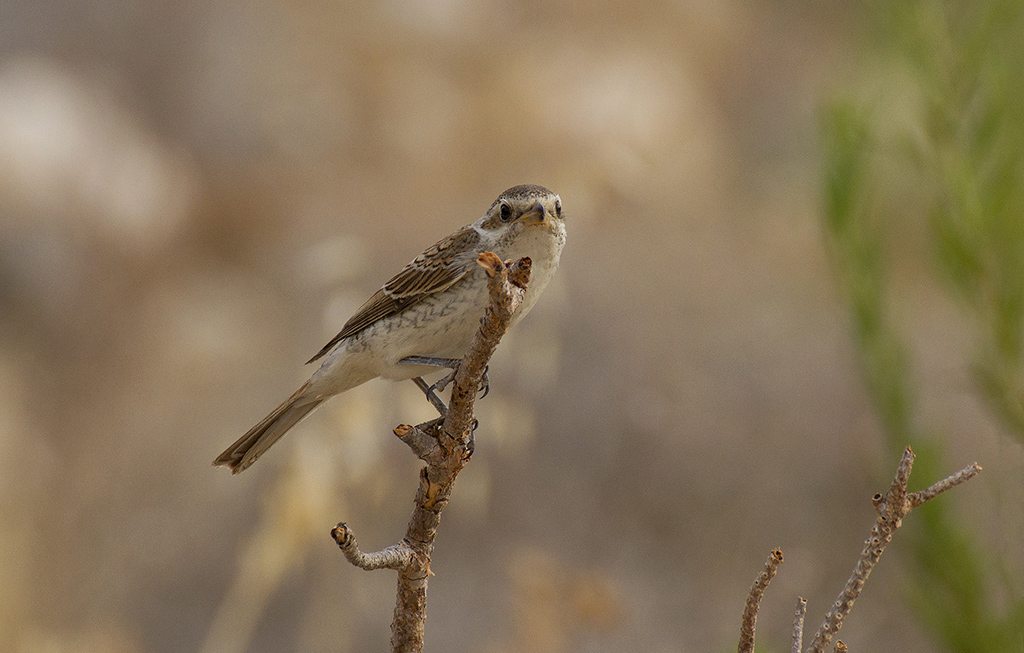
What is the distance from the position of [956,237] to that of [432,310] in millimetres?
1965

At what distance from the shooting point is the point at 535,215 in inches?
115

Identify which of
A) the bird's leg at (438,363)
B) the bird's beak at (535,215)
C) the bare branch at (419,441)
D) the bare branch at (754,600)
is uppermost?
the bird's beak at (535,215)

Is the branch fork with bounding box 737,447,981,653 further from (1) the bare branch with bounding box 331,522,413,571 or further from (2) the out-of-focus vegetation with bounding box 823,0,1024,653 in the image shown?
(2) the out-of-focus vegetation with bounding box 823,0,1024,653

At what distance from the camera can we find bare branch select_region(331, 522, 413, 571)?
2002 mm

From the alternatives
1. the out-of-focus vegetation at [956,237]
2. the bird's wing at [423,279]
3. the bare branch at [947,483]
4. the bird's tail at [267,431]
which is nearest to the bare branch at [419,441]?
the bird's wing at [423,279]

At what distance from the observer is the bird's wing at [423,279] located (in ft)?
10.7

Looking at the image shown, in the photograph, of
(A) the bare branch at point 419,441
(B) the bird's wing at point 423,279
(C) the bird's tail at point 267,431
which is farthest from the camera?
(C) the bird's tail at point 267,431

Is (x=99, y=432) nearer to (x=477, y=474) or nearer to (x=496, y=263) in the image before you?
(x=477, y=474)

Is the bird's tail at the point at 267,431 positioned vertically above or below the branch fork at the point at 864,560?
above

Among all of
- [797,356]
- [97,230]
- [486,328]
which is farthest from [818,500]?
[97,230]

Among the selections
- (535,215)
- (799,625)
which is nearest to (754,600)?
(799,625)

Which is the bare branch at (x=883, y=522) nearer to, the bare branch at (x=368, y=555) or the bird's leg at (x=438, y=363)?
the bare branch at (x=368, y=555)

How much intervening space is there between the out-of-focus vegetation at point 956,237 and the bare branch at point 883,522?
152 cm

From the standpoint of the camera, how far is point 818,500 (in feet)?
21.3
